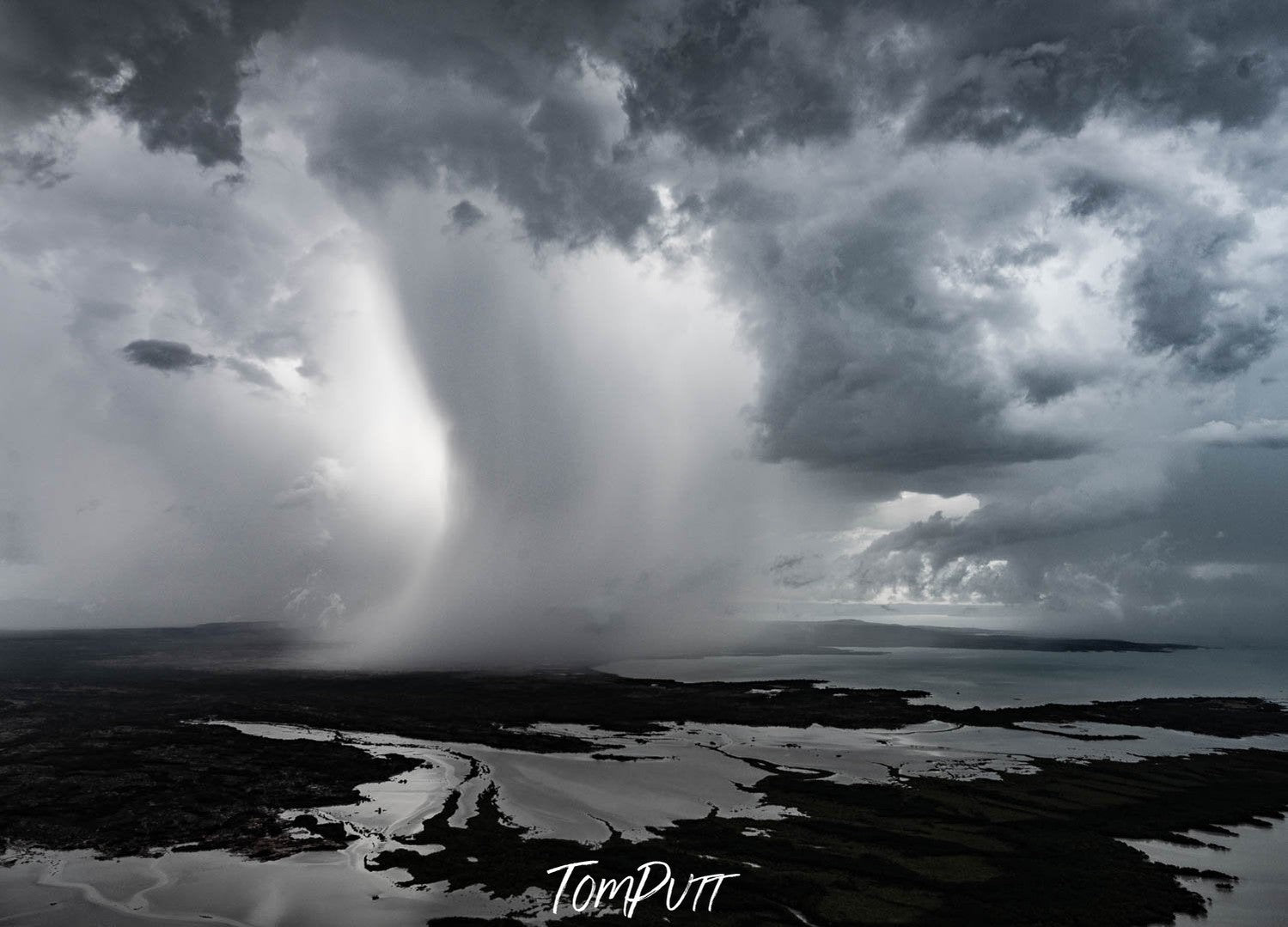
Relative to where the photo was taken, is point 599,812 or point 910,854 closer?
point 910,854

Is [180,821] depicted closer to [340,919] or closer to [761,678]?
[340,919]

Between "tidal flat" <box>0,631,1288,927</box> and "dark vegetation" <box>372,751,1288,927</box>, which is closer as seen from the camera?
"dark vegetation" <box>372,751,1288,927</box>

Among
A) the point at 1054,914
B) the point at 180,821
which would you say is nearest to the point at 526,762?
the point at 180,821

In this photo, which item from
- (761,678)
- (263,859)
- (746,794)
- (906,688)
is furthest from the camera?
(761,678)

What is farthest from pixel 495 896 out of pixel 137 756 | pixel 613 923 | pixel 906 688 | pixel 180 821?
pixel 906 688

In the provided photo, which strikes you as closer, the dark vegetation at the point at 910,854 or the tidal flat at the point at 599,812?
the dark vegetation at the point at 910,854

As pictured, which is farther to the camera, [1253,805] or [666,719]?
[666,719]

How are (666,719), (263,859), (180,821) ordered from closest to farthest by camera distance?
(263,859)
(180,821)
(666,719)
